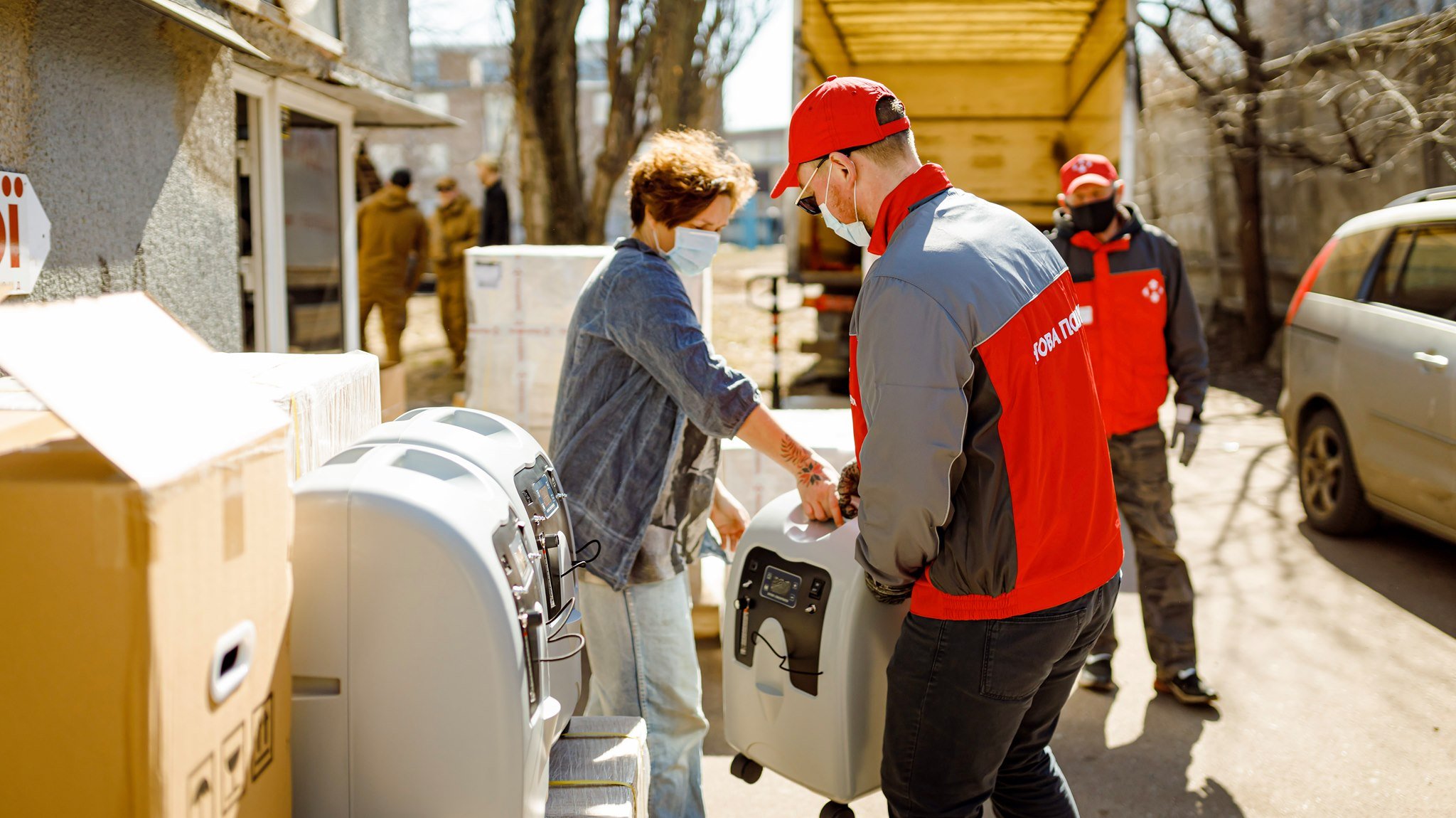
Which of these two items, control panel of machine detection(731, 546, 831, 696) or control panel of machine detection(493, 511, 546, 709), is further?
control panel of machine detection(731, 546, 831, 696)

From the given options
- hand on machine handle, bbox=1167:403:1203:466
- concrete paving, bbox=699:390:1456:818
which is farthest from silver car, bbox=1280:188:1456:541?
hand on machine handle, bbox=1167:403:1203:466

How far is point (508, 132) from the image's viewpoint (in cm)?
2136

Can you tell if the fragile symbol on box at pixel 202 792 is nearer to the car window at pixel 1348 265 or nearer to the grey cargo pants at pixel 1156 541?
the grey cargo pants at pixel 1156 541

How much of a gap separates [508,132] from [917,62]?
1207 centimetres

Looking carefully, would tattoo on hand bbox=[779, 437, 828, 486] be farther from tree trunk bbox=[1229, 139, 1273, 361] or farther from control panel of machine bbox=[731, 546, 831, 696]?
tree trunk bbox=[1229, 139, 1273, 361]

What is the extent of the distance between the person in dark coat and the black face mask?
24.8 feet

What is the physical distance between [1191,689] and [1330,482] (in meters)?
2.67

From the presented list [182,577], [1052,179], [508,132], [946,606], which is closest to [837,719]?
[946,606]

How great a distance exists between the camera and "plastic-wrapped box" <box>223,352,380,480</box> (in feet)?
6.31

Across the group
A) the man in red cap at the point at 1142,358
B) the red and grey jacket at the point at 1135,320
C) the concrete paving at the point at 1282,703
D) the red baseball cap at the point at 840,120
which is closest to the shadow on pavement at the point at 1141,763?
the concrete paving at the point at 1282,703

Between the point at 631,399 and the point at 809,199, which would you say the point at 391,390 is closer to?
the point at 631,399

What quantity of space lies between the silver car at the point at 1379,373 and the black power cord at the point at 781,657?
3.86 metres

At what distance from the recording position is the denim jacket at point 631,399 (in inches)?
103

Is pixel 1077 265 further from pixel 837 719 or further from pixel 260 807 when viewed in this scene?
pixel 260 807
